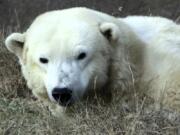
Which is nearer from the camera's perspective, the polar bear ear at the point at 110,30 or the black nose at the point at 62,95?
the black nose at the point at 62,95

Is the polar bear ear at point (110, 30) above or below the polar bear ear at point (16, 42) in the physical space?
above

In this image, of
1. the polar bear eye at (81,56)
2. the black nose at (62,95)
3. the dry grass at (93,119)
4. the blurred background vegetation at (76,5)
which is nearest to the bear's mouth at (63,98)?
the black nose at (62,95)

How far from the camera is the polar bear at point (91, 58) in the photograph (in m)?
6.04

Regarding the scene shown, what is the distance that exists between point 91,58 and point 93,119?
69cm

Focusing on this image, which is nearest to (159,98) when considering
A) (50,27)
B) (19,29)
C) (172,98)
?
(172,98)

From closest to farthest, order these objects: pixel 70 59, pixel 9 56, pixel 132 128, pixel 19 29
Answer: pixel 132 128
pixel 70 59
pixel 9 56
pixel 19 29

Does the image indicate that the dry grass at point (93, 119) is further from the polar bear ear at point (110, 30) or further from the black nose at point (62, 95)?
the polar bear ear at point (110, 30)

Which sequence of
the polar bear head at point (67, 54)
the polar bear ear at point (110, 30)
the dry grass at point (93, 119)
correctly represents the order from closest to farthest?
the dry grass at point (93, 119)
the polar bear head at point (67, 54)
the polar bear ear at point (110, 30)

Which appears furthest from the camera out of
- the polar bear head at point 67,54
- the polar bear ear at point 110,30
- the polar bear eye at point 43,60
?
the polar bear ear at point 110,30

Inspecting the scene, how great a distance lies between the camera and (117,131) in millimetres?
5438

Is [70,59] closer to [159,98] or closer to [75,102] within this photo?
[75,102]

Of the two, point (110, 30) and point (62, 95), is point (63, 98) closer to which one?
point (62, 95)

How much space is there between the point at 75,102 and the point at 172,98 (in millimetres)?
827

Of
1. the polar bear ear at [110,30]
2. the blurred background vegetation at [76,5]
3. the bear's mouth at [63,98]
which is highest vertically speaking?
the polar bear ear at [110,30]
